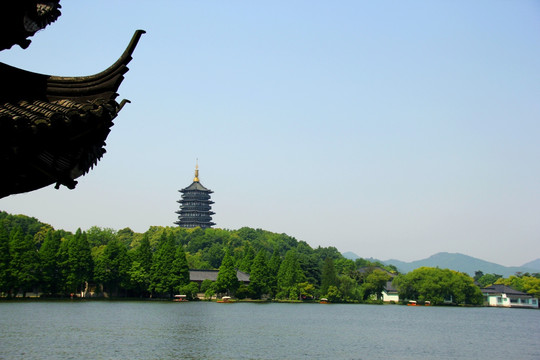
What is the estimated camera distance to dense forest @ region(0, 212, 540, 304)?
55312 mm

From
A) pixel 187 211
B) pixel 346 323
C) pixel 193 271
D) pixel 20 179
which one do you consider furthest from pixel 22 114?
pixel 187 211

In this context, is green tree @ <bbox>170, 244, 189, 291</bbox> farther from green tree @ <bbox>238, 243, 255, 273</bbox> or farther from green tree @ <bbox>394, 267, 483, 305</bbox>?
green tree @ <bbox>394, 267, 483, 305</bbox>

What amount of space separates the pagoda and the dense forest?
35450mm

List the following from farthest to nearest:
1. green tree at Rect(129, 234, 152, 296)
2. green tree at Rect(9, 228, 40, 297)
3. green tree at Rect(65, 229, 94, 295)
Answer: green tree at Rect(129, 234, 152, 296)
green tree at Rect(65, 229, 94, 295)
green tree at Rect(9, 228, 40, 297)

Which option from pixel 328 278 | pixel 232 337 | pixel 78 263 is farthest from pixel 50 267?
pixel 328 278

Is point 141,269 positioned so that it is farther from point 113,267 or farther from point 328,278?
point 328,278

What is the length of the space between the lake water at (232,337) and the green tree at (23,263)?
9254 millimetres

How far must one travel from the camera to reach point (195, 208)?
128000 mm

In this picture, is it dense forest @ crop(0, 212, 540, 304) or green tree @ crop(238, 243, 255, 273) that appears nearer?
dense forest @ crop(0, 212, 540, 304)

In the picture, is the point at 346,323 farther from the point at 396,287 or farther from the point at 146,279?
the point at 396,287

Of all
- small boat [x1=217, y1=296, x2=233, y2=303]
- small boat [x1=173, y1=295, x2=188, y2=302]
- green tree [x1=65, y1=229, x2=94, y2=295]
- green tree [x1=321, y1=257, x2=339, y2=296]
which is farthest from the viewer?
green tree [x1=321, y1=257, x2=339, y2=296]

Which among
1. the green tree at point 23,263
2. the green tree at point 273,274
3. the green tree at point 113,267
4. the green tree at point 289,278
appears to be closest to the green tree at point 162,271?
the green tree at point 113,267

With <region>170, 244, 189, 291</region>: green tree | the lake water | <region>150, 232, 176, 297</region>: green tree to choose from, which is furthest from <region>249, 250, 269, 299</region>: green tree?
the lake water

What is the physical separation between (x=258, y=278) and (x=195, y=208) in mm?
61473
